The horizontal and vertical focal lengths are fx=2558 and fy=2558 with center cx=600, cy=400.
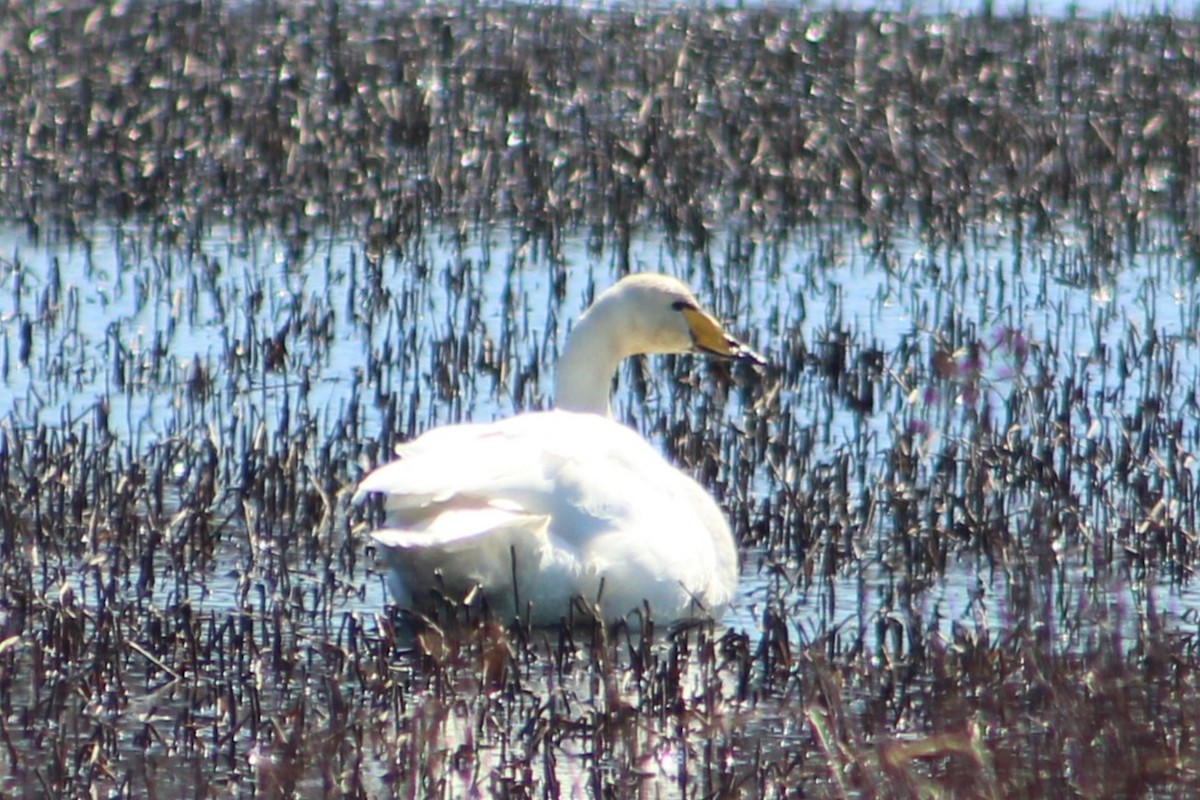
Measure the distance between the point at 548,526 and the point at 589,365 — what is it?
4.50 feet

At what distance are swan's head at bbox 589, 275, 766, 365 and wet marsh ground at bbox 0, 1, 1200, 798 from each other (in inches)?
15.6

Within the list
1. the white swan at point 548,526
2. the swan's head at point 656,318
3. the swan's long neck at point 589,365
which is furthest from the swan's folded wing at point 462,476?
the swan's head at point 656,318

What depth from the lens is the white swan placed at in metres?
5.99

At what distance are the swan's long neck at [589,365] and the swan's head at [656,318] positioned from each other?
33 mm

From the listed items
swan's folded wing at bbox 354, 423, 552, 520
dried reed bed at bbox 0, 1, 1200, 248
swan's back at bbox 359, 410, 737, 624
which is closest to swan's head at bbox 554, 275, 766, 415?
swan's back at bbox 359, 410, 737, 624

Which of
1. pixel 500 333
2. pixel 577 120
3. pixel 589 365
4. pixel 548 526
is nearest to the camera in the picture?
pixel 548 526

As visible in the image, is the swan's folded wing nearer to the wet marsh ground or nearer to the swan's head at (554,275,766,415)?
the wet marsh ground

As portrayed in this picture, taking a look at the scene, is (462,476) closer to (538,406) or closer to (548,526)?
(548,526)

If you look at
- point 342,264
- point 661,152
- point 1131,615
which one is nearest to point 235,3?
point 661,152

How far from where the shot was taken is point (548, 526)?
6121 millimetres

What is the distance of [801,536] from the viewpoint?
7285 millimetres

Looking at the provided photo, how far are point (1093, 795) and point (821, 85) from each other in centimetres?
1566

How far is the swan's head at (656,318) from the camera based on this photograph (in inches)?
297

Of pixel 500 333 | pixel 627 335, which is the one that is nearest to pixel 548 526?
pixel 627 335
